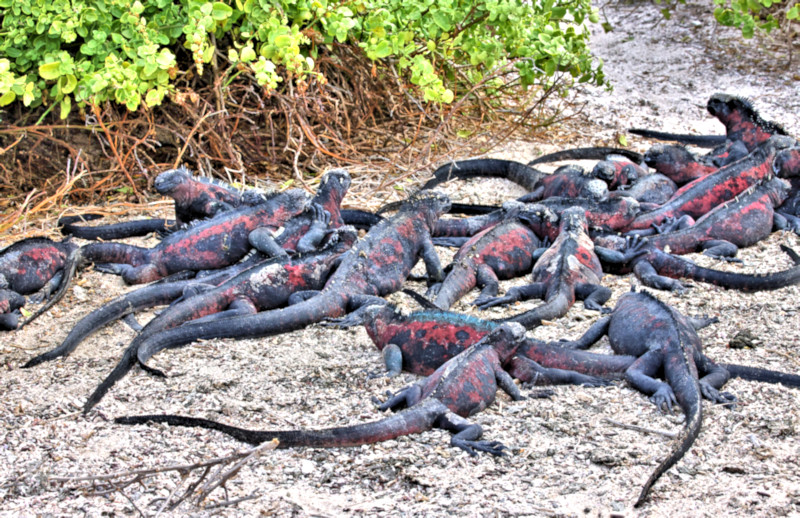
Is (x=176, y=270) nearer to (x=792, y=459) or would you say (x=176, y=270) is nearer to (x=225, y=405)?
(x=225, y=405)

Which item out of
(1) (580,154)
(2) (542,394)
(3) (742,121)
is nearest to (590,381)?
(2) (542,394)

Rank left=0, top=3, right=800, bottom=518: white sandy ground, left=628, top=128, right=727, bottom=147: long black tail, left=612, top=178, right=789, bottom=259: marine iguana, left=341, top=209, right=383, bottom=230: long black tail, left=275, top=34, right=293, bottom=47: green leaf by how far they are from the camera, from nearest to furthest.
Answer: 1. left=0, top=3, right=800, bottom=518: white sandy ground
2. left=612, top=178, right=789, bottom=259: marine iguana
3. left=275, top=34, right=293, bottom=47: green leaf
4. left=341, top=209, right=383, bottom=230: long black tail
5. left=628, top=128, right=727, bottom=147: long black tail

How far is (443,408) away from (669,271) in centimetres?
225

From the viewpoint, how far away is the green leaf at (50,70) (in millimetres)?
5133

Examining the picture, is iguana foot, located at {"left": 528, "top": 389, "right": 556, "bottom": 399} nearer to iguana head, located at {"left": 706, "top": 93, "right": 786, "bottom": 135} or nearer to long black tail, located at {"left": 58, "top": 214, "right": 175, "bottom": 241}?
long black tail, located at {"left": 58, "top": 214, "right": 175, "bottom": 241}

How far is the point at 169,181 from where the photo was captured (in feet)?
17.0

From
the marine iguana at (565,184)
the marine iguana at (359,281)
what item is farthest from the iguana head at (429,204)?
the marine iguana at (565,184)

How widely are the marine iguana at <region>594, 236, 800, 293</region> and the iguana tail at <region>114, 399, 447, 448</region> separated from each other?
83.1 inches

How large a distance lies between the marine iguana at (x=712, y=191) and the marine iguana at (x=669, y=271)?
46 centimetres

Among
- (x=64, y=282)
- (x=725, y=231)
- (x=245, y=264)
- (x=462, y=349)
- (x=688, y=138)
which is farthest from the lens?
(x=688, y=138)

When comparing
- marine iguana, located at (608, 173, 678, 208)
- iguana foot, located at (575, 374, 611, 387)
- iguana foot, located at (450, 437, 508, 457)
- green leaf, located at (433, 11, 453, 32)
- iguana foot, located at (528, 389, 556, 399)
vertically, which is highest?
green leaf, located at (433, 11, 453, 32)

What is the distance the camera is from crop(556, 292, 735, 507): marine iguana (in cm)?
298

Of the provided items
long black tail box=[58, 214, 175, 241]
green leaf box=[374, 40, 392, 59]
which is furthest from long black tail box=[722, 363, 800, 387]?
long black tail box=[58, 214, 175, 241]

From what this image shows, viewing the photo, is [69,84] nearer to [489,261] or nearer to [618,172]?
[489,261]
